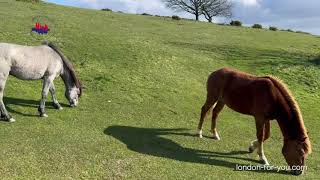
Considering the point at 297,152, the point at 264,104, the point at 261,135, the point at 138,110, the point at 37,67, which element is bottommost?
the point at 138,110

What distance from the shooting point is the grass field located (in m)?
10.7

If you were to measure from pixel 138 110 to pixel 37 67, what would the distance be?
419cm

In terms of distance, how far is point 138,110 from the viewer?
15.8 metres

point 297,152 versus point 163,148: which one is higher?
point 297,152

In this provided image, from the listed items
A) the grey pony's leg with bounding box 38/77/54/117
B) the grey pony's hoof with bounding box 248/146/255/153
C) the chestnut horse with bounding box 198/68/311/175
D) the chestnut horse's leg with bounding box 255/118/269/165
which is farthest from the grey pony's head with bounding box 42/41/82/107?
the chestnut horse's leg with bounding box 255/118/269/165

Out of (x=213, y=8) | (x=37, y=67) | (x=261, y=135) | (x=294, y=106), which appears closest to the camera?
(x=294, y=106)

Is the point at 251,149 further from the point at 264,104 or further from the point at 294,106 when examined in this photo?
the point at 294,106

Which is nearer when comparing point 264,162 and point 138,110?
point 264,162

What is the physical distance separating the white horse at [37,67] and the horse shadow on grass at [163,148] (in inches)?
85.2

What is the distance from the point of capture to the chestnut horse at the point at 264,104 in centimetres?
1084

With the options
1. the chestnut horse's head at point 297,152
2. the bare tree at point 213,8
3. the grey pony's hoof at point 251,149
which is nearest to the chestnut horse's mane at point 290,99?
the chestnut horse's head at point 297,152

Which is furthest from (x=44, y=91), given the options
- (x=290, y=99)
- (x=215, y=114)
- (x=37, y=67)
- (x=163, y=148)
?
(x=290, y=99)

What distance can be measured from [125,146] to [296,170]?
14.7ft

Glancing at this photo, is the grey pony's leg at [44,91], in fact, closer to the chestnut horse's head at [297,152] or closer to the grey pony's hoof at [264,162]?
the grey pony's hoof at [264,162]
